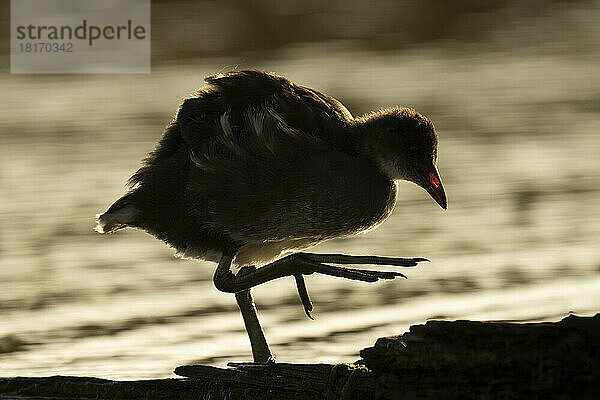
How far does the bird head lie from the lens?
5.42m

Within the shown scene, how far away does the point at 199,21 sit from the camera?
10.1 metres

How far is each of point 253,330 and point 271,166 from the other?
0.85 m

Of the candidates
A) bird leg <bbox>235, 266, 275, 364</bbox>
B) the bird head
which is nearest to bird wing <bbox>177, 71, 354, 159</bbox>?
the bird head

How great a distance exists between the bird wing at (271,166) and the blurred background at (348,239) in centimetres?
88

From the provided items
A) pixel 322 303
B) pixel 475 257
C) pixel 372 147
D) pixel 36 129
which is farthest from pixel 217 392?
pixel 36 129

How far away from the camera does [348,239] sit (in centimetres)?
706

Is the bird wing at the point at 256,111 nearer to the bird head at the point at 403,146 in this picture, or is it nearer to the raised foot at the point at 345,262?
the bird head at the point at 403,146

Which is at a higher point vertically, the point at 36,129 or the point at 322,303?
the point at 36,129

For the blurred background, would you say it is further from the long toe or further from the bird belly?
the long toe

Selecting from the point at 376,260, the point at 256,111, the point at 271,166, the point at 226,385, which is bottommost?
the point at 226,385

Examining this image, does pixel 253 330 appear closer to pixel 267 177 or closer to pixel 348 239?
pixel 267 177

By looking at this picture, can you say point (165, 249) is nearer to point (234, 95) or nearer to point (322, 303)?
point (322, 303)

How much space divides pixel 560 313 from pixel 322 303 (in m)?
1.20

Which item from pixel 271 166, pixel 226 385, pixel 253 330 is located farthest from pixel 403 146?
pixel 226 385
